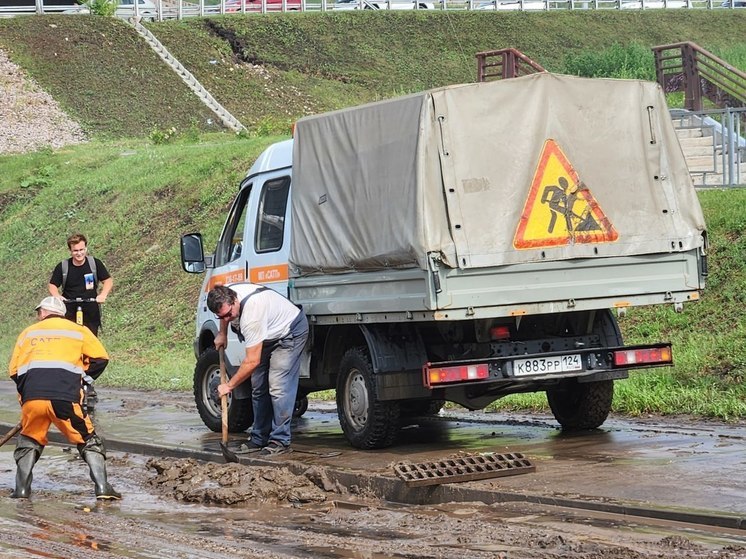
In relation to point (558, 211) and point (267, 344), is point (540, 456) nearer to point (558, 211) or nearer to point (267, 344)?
point (558, 211)

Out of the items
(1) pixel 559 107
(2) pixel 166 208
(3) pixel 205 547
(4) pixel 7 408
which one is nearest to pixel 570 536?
(3) pixel 205 547

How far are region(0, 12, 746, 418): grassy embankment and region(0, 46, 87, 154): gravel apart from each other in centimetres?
70

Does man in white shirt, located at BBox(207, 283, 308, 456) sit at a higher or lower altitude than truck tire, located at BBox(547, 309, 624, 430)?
higher

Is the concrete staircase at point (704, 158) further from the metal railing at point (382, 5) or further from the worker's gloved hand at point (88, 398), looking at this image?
the metal railing at point (382, 5)

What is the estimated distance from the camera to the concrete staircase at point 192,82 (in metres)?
47.6

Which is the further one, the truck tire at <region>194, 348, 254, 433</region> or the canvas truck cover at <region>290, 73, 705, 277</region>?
the truck tire at <region>194, 348, 254, 433</region>

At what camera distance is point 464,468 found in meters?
9.52

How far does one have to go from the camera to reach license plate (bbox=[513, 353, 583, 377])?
10.8 meters

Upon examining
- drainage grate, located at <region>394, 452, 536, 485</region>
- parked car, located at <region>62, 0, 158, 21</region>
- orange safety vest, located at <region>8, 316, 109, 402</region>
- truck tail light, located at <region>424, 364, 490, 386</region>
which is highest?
parked car, located at <region>62, 0, 158, 21</region>

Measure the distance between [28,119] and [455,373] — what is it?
124 ft

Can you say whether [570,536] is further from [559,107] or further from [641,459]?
[559,107]

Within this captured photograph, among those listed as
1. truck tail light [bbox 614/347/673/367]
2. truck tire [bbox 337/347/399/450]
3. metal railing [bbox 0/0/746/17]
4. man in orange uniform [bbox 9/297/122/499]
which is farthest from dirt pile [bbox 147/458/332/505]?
metal railing [bbox 0/0/746/17]

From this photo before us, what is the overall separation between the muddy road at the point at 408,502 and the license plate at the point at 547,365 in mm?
647

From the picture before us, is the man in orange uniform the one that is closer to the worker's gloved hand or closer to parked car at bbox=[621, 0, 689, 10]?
the worker's gloved hand
